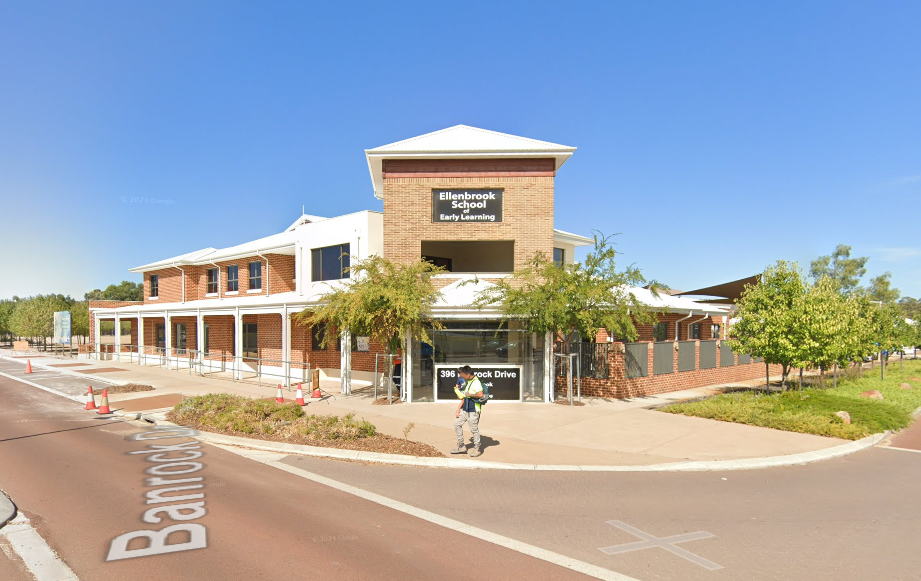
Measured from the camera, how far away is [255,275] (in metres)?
25.2

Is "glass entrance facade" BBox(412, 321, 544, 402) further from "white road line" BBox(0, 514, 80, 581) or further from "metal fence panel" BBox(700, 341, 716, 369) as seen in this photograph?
"white road line" BBox(0, 514, 80, 581)

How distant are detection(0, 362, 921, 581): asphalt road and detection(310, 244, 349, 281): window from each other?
36.7 feet

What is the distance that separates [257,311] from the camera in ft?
67.8

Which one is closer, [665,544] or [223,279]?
[665,544]

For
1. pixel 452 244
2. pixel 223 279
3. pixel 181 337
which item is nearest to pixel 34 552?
pixel 452 244

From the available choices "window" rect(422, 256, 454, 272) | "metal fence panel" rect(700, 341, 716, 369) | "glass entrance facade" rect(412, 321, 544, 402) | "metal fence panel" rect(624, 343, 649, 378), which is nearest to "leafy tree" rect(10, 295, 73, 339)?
"window" rect(422, 256, 454, 272)

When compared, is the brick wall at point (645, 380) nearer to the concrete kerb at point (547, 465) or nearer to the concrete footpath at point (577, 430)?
the concrete footpath at point (577, 430)

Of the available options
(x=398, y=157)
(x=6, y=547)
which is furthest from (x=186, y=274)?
(x=6, y=547)

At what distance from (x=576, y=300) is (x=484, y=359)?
3088 millimetres

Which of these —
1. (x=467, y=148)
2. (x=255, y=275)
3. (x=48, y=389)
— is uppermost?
(x=467, y=148)

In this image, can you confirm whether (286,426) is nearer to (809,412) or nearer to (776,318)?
(809,412)

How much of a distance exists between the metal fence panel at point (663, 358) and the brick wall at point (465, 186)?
5.38 m

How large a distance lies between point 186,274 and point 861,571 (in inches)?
1220

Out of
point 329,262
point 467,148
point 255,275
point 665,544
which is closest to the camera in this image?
point 665,544
